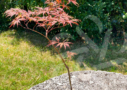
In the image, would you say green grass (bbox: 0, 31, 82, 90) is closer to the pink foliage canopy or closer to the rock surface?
the rock surface

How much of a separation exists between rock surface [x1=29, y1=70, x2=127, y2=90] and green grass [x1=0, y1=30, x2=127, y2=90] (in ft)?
3.07

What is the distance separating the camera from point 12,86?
3.31 meters

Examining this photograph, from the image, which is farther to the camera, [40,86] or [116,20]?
[116,20]

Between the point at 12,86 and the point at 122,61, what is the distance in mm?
2983

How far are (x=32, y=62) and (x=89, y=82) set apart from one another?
198cm

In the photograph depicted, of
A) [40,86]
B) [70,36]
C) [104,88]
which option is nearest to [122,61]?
[70,36]

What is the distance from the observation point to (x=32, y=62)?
4.11 m

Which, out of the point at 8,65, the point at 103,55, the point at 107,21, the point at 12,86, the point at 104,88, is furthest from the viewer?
the point at 107,21

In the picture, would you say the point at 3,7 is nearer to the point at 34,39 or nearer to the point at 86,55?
the point at 34,39

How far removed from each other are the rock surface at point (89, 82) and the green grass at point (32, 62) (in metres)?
0.94

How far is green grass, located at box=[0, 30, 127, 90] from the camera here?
3537 millimetres

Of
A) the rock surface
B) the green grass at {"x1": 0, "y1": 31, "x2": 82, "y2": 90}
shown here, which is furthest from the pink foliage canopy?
the green grass at {"x1": 0, "y1": 31, "x2": 82, "y2": 90}

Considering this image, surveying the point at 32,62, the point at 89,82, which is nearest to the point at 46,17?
the point at 89,82

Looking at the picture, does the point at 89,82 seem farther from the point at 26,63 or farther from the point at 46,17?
the point at 26,63
